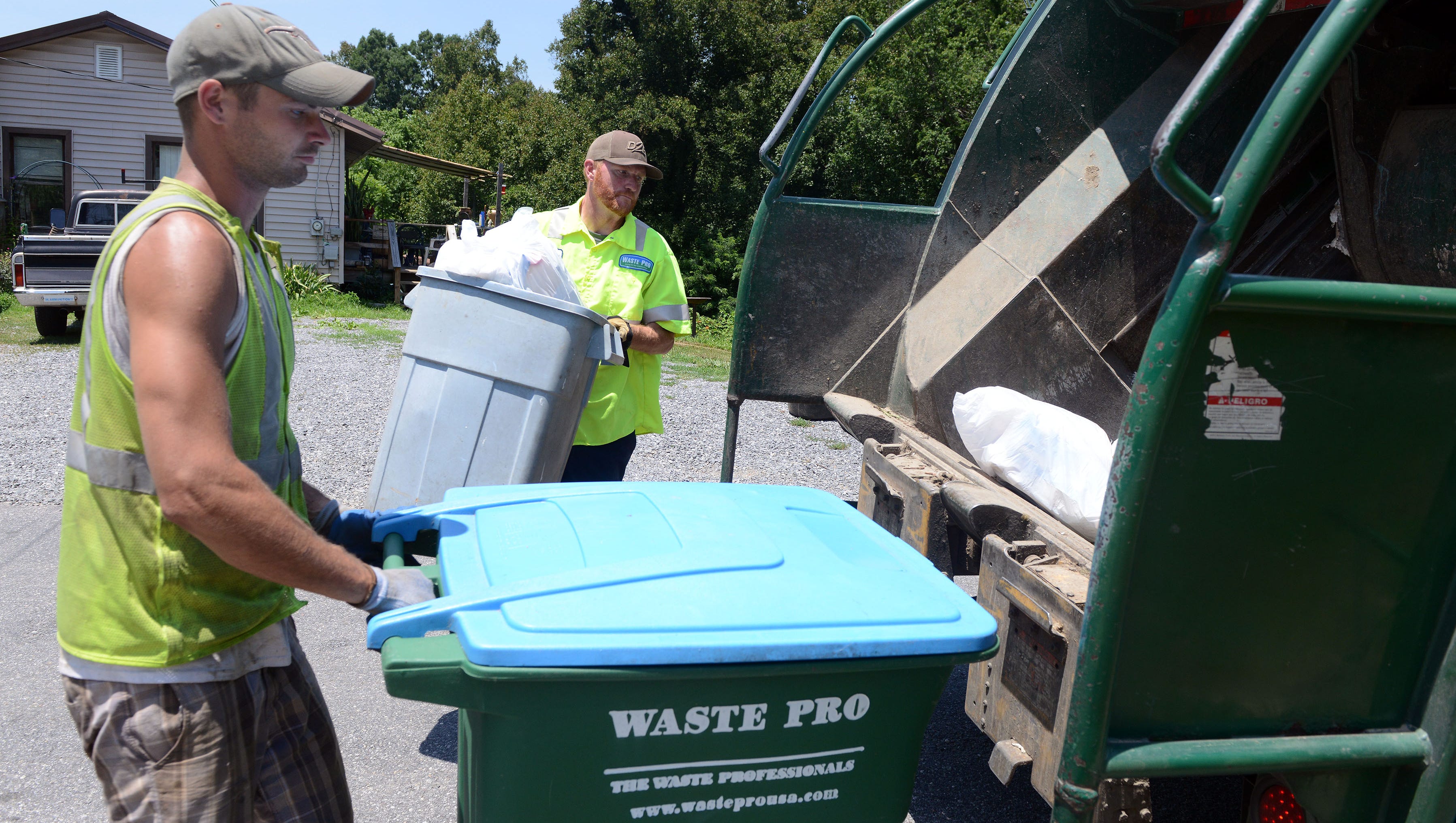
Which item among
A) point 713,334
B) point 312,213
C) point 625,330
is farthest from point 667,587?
point 312,213

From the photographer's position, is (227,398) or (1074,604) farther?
(1074,604)

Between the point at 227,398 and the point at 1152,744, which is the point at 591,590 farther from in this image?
the point at 1152,744

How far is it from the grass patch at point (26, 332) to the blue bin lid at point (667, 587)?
1043 cm

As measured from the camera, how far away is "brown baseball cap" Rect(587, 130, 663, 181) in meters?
3.57

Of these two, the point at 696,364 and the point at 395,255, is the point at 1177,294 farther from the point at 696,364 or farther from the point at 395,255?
the point at 395,255

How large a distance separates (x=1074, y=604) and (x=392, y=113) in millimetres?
44323

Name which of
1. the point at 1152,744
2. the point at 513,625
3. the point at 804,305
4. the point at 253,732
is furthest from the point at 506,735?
the point at 804,305

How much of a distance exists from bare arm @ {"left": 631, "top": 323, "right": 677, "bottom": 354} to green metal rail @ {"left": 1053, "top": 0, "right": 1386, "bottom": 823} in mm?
2172

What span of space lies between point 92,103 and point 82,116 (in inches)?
12.4

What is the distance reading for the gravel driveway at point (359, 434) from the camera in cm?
606

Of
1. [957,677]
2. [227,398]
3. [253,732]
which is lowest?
[957,677]

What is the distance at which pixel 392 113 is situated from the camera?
41781mm

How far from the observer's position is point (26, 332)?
12117 millimetres

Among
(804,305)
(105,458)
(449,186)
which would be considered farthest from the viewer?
(449,186)
